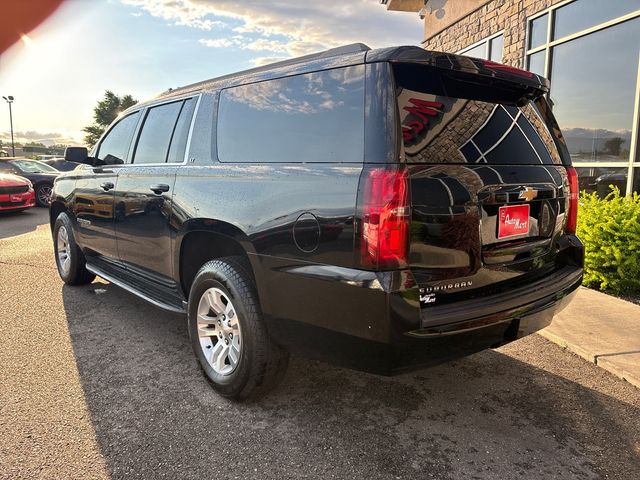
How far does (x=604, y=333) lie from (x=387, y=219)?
2.87 metres

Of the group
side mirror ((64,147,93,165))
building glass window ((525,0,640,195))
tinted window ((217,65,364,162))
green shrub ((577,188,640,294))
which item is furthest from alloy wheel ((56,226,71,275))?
building glass window ((525,0,640,195))

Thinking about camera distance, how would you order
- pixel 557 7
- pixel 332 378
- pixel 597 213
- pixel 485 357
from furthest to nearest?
1. pixel 557 7
2. pixel 597 213
3. pixel 485 357
4. pixel 332 378

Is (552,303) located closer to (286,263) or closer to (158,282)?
(286,263)

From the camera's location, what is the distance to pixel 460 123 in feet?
8.20

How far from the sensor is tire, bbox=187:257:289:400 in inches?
109

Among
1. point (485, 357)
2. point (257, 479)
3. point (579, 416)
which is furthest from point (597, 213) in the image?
point (257, 479)

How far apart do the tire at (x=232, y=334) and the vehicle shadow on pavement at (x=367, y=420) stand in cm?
17

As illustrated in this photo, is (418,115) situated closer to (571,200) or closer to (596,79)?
(571,200)

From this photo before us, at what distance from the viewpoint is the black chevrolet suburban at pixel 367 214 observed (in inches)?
87.9

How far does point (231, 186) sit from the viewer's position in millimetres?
2918

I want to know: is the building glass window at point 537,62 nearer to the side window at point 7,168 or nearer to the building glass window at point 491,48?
the building glass window at point 491,48

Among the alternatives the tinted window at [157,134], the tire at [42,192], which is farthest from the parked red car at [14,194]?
the tinted window at [157,134]

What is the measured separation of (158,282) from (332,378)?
1499mm

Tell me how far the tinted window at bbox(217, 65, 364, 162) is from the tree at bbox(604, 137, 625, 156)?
578 centimetres
